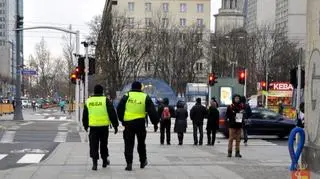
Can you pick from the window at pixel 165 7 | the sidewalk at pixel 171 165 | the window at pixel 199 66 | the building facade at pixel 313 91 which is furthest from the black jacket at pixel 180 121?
the window at pixel 165 7

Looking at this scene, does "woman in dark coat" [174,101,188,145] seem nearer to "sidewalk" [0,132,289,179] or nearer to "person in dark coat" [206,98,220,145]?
"person in dark coat" [206,98,220,145]

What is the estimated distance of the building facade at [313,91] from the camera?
527 inches

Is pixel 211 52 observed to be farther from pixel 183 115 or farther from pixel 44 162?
pixel 44 162

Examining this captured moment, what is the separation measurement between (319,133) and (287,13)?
89.7m

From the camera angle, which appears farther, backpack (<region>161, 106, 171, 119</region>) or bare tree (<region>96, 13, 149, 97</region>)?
bare tree (<region>96, 13, 149, 97</region>)

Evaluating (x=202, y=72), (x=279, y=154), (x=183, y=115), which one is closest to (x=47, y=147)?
(x=183, y=115)

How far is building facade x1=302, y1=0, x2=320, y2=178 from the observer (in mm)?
13391

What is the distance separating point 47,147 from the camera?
68.5ft

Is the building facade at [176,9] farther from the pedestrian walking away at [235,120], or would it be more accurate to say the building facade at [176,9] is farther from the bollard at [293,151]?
the bollard at [293,151]

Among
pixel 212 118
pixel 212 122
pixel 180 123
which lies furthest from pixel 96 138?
pixel 212 122

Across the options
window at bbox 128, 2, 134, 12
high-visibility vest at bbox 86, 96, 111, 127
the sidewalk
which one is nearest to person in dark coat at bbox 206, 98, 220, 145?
the sidewalk

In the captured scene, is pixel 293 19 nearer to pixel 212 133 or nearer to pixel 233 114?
pixel 212 133

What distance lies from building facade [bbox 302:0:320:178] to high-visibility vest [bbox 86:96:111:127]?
14.5 feet

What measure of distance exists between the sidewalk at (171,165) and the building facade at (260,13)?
87054 mm
